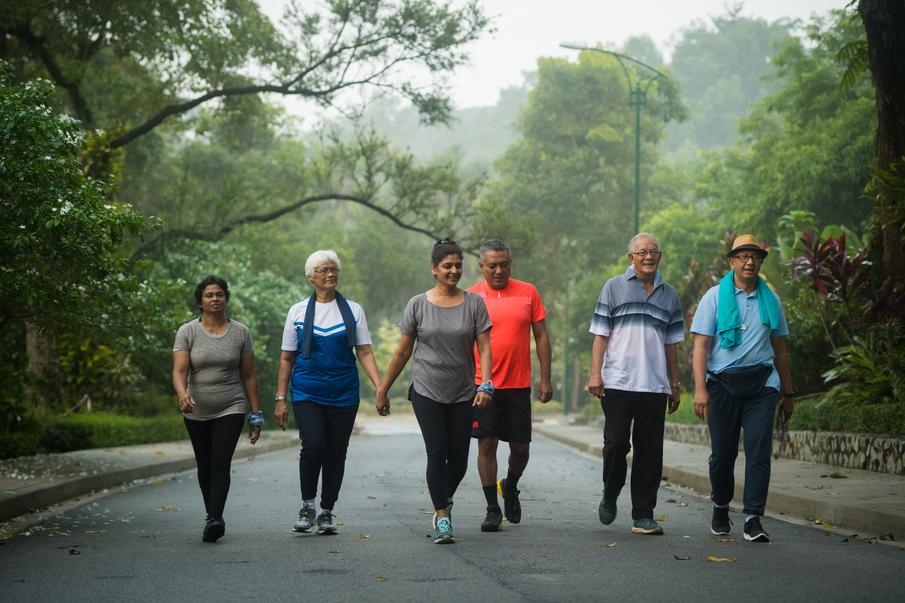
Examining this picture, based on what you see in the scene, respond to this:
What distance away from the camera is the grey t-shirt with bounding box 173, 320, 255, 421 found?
923 cm

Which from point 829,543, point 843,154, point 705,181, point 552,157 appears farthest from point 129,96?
point 552,157

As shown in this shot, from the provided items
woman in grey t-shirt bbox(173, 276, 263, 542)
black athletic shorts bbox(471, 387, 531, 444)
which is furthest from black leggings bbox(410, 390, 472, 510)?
woman in grey t-shirt bbox(173, 276, 263, 542)

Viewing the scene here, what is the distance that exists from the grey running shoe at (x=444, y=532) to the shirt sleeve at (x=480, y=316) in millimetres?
1322

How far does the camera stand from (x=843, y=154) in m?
35.1

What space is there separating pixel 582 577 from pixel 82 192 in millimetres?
6090

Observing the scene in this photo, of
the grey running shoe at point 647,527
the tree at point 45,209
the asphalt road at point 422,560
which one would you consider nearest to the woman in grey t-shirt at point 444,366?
the asphalt road at point 422,560

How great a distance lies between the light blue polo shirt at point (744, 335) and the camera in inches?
350

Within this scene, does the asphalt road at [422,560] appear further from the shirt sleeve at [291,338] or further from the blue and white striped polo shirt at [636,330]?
the shirt sleeve at [291,338]

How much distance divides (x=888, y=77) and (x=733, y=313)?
832 centimetres

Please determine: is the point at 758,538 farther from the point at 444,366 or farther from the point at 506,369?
the point at 444,366

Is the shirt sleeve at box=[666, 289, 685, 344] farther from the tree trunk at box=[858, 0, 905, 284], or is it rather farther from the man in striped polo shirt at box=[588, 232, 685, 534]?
the tree trunk at box=[858, 0, 905, 284]

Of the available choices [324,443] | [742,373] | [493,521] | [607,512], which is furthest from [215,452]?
[742,373]

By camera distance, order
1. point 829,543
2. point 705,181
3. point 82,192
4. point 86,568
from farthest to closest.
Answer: point 705,181, point 82,192, point 829,543, point 86,568

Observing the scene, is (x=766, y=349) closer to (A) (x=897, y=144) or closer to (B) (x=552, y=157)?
(A) (x=897, y=144)
